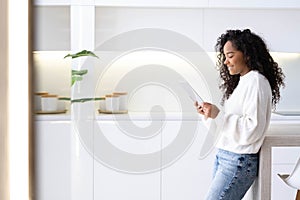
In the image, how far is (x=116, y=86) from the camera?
2.66m

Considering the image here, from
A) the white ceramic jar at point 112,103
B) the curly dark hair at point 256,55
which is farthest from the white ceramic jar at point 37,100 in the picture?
the white ceramic jar at point 112,103

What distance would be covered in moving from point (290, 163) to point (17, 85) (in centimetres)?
192

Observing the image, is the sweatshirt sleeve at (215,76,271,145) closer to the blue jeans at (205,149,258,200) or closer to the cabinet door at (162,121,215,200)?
the blue jeans at (205,149,258,200)

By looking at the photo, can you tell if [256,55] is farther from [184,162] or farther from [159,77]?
[159,77]

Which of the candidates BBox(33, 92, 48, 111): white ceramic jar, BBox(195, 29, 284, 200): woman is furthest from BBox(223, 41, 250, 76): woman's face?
BBox(33, 92, 48, 111): white ceramic jar

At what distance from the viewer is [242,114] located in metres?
1.54

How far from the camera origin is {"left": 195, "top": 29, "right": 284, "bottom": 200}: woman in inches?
58.5

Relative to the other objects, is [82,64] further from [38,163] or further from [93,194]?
[38,163]

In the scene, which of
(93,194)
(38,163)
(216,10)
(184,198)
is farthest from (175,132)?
(38,163)

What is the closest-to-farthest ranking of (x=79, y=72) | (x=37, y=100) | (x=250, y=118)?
(x=37, y=100) → (x=250, y=118) → (x=79, y=72)

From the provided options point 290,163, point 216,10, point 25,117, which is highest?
point 216,10

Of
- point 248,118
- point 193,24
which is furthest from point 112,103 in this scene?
point 248,118

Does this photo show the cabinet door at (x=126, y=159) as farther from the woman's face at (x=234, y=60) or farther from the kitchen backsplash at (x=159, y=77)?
the woman's face at (x=234, y=60)

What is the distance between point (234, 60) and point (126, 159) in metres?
0.90
